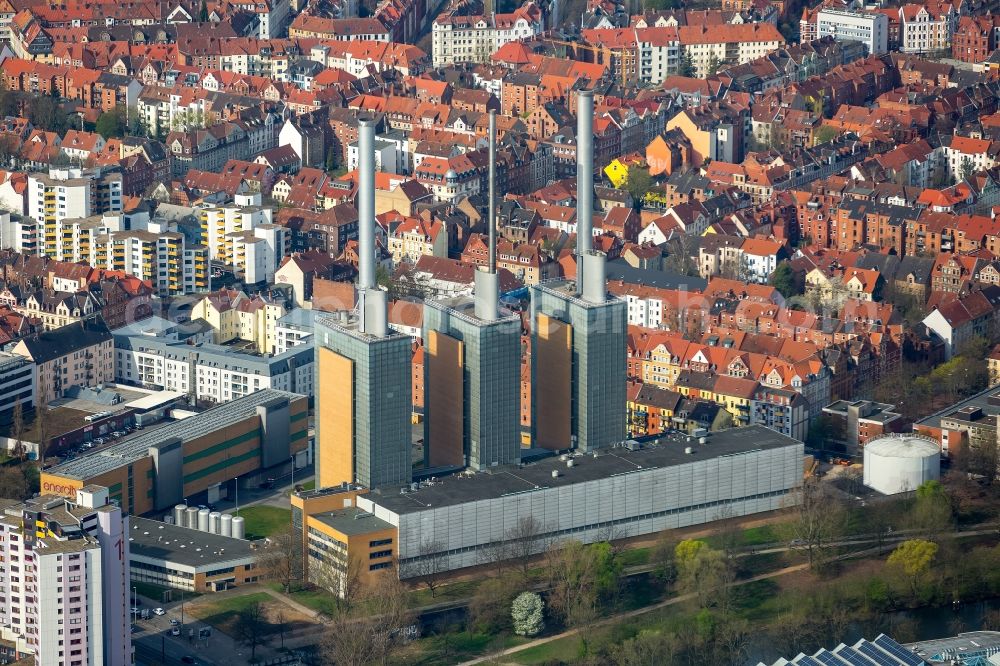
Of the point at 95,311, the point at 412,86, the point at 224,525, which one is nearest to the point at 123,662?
the point at 224,525

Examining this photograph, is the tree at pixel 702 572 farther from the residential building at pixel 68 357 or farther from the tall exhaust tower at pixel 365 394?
the residential building at pixel 68 357

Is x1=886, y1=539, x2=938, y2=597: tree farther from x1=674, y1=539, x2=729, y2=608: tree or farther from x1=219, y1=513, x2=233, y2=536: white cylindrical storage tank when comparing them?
x1=219, y1=513, x2=233, y2=536: white cylindrical storage tank

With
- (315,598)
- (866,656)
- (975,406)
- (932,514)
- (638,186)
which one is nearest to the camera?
(866,656)

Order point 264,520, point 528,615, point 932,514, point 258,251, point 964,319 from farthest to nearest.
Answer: point 258,251
point 964,319
point 264,520
point 932,514
point 528,615

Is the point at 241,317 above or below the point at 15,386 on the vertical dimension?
above

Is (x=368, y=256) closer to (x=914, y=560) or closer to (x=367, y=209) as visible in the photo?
(x=367, y=209)

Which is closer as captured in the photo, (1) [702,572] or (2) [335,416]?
(1) [702,572]

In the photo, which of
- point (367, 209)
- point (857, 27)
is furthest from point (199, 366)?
point (857, 27)
